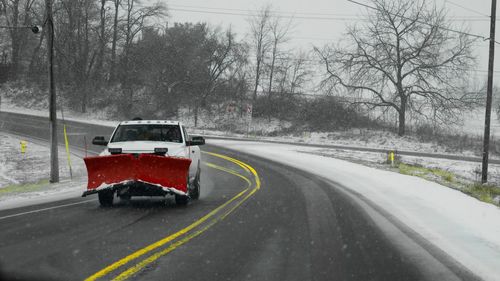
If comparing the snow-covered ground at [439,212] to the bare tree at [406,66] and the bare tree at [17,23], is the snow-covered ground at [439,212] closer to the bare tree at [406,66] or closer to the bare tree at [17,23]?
the bare tree at [406,66]

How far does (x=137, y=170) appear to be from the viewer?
1061 cm

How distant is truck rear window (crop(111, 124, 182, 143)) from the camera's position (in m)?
12.1

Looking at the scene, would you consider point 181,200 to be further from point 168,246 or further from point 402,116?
point 402,116

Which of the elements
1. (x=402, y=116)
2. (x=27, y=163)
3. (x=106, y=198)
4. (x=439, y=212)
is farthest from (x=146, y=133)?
(x=402, y=116)

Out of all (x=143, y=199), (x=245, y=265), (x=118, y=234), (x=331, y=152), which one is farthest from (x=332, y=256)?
(x=331, y=152)

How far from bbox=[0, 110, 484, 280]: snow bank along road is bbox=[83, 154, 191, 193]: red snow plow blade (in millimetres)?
596

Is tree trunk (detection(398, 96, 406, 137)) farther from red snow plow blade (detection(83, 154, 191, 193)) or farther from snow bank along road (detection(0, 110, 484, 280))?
red snow plow blade (detection(83, 154, 191, 193))

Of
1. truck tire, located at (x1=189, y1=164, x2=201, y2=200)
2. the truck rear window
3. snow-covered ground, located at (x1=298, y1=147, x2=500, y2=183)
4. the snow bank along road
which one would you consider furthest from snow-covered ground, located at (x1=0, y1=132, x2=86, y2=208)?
snow-covered ground, located at (x1=298, y1=147, x2=500, y2=183)

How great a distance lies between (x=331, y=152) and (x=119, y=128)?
23168mm

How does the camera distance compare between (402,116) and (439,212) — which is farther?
(402,116)

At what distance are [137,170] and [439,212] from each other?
671 cm

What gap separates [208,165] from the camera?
2425cm

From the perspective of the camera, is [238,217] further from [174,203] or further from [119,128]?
[119,128]

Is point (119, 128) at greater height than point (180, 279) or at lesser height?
greater
